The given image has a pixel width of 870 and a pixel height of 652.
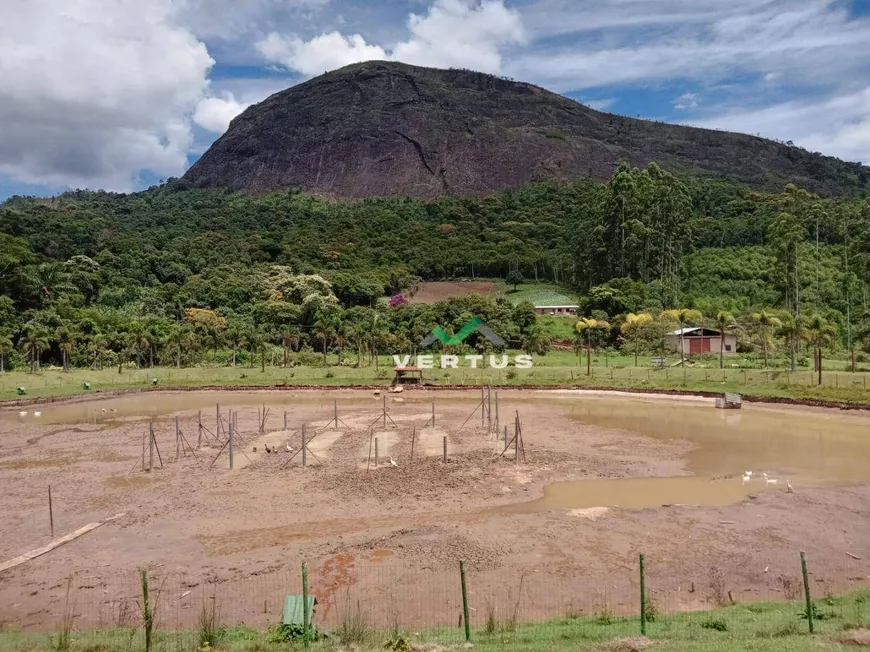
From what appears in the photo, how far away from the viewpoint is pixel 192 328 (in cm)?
7125

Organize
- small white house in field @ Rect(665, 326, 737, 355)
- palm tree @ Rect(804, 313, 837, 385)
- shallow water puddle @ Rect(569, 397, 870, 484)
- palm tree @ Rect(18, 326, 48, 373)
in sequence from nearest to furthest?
shallow water puddle @ Rect(569, 397, 870, 484) < palm tree @ Rect(804, 313, 837, 385) < palm tree @ Rect(18, 326, 48, 373) < small white house in field @ Rect(665, 326, 737, 355)

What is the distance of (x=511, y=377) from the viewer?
54.9 metres

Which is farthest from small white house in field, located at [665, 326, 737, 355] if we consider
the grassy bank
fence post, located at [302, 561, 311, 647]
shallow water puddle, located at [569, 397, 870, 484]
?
fence post, located at [302, 561, 311, 647]

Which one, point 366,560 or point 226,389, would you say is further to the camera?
point 226,389

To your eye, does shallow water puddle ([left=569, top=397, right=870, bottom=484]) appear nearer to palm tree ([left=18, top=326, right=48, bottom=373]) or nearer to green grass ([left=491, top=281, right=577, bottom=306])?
green grass ([left=491, top=281, right=577, bottom=306])

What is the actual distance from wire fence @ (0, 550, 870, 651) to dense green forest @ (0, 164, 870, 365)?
40.6 metres

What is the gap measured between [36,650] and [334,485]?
12829mm

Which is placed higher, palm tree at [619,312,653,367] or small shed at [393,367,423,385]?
palm tree at [619,312,653,367]

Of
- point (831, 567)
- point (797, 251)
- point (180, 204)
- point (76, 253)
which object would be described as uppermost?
point (180, 204)

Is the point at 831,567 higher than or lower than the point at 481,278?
lower

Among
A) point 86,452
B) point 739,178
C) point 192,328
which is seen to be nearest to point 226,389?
point 192,328

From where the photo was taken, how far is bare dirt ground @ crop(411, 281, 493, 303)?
9562cm

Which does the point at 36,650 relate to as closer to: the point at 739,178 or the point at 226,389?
the point at 226,389

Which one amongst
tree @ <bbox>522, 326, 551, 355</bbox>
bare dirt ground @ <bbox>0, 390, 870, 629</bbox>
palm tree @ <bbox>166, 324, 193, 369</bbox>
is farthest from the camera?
tree @ <bbox>522, 326, 551, 355</bbox>
